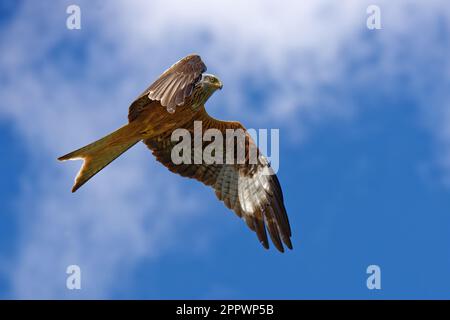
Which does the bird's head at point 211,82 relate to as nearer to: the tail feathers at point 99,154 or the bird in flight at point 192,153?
the bird in flight at point 192,153

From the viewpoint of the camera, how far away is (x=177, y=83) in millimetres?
11336

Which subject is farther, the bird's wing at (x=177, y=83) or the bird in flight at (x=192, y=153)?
the bird in flight at (x=192, y=153)

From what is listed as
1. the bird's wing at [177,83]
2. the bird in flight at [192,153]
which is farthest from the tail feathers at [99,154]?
the bird's wing at [177,83]

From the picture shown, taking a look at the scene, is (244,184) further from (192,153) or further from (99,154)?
(99,154)

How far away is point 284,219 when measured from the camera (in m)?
13.3

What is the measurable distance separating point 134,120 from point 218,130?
1562mm

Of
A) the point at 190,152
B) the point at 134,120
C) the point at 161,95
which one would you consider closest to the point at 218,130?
the point at 190,152

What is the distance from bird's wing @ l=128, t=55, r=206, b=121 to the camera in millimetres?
11133

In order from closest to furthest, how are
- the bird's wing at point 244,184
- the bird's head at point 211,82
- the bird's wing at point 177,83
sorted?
the bird's wing at point 177,83 < the bird's head at point 211,82 < the bird's wing at point 244,184

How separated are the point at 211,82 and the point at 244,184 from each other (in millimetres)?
1909

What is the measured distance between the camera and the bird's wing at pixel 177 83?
11133 mm

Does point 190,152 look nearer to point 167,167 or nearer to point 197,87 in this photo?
point 167,167

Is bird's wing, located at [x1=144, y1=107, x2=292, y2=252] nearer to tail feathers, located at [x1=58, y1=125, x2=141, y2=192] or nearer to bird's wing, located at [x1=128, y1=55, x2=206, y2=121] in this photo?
tail feathers, located at [x1=58, y1=125, x2=141, y2=192]

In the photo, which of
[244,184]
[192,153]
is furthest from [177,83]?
[244,184]
